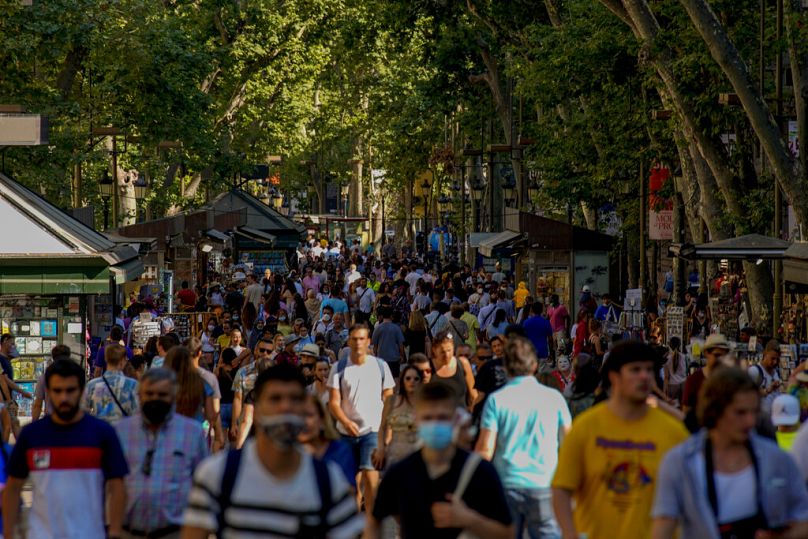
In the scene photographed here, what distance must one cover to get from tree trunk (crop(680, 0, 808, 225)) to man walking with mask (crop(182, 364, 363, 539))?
1767 cm

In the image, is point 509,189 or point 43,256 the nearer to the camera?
point 43,256

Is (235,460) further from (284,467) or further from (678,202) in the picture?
(678,202)

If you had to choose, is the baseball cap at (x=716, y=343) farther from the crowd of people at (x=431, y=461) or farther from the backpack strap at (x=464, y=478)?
the backpack strap at (x=464, y=478)

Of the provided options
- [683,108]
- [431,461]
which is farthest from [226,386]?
[683,108]

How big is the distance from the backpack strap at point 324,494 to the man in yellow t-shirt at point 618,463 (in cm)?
146

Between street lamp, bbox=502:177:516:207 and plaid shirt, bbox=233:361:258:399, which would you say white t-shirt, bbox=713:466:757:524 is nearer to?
plaid shirt, bbox=233:361:258:399

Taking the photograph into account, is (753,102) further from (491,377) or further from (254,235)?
(254,235)

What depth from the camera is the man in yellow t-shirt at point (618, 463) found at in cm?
705

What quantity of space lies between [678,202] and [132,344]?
39.3 feet

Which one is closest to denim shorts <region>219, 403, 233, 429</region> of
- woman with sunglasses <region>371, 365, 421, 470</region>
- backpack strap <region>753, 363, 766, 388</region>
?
woman with sunglasses <region>371, 365, 421, 470</region>

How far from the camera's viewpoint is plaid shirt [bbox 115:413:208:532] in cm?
796

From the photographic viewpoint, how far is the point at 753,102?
22.7 m

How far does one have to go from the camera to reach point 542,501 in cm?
884

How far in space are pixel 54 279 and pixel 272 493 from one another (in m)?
16.1
